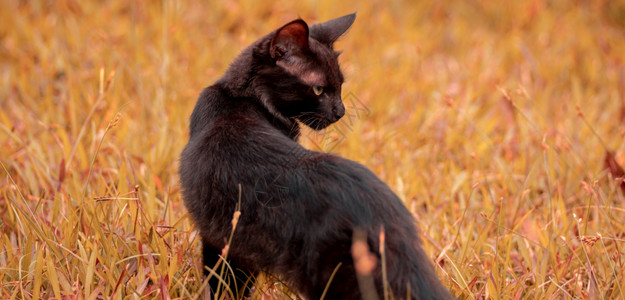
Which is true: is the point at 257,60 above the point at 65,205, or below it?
above

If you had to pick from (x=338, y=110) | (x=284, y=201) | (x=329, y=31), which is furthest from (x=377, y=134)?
(x=284, y=201)

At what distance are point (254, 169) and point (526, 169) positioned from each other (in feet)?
7.15

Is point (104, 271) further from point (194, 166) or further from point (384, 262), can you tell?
point (384, 262)

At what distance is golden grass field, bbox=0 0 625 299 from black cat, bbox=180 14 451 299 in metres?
0.35

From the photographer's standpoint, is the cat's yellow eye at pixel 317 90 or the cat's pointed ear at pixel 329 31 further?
the cat's pointed ear at pixel 329 31

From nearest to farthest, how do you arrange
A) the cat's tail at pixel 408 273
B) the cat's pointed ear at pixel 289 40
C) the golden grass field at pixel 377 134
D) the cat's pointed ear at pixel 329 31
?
1. the cat's tail at pixel 408 273
2. the cat's pointed ear at pixel 289 40
3. the golden grass field at pixel 377 134
4. the cat's pointed ear at pixel 329 31

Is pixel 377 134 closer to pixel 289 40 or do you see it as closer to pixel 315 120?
pixel 315 120

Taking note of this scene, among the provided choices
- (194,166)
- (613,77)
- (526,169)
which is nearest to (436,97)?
(526,169)

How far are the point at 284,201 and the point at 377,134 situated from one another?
2.29 meters

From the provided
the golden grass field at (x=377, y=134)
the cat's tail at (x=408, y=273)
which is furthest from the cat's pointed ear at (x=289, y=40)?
the cat's tail at (x=408, y=273)

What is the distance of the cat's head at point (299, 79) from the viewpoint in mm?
2379

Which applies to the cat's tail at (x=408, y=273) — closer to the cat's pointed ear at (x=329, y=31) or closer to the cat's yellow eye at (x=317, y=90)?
the cat's yellow eye at (x=317, y=90)

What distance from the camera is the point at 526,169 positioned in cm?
370

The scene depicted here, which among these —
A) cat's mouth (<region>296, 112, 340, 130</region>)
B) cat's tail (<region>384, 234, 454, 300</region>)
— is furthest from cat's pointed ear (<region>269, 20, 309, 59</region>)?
cat's tail (<region>384, 234, 454, 300</region>)
